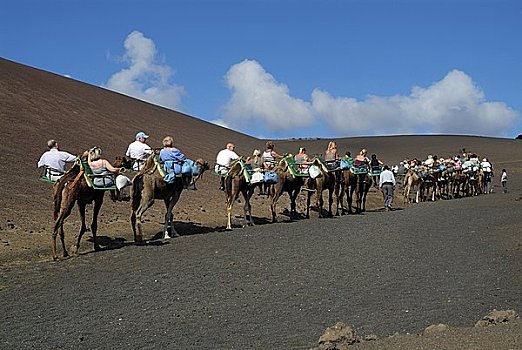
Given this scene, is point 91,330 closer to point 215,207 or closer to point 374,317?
point 374,317

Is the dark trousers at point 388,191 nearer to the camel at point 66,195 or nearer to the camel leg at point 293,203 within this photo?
the camel leg at point 293,203

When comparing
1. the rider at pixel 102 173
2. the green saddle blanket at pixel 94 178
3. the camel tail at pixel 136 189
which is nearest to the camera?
the green saddle blanket at pixel 94 178

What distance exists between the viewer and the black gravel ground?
34.7ft

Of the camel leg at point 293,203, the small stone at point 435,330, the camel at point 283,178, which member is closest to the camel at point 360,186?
the camel leg at point 293,203

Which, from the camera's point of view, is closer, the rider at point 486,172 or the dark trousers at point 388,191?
the dark trousers at point 388,191

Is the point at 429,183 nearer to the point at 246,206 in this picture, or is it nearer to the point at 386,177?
the point at 386,177

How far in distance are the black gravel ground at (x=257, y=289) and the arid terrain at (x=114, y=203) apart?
18cm

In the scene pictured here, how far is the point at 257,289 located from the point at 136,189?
6965 mm

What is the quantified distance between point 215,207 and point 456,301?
62.5 ft

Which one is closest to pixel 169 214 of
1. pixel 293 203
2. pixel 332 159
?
pixel 293 203

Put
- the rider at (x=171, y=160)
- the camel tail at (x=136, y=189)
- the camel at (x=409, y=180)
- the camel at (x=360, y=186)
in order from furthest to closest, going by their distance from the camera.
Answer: the camel at (x=409, y=180), the camel at (x=360, y=186), the rider at (x=171, y=160), the camel tail at (x=136, y=189)

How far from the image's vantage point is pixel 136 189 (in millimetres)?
19312

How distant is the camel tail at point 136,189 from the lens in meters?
19.3

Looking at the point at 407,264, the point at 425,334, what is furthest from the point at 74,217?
the point at 425,334
